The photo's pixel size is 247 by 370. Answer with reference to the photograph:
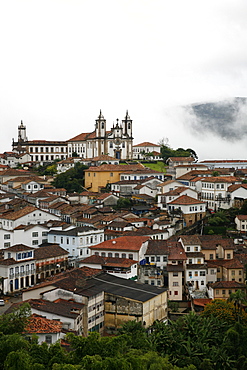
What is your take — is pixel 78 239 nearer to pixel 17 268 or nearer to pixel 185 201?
pixel 17 268

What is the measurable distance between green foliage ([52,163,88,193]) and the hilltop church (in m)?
7.51

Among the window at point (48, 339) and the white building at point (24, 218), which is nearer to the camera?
the window at point (48, 339)

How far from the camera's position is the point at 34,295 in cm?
2639

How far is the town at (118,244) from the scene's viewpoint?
25.7 m

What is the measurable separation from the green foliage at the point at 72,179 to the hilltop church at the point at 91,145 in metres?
7.51

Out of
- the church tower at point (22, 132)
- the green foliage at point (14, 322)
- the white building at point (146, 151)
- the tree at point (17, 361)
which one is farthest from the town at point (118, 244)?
the church tower at point (22, 132)

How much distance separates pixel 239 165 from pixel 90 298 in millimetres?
43964

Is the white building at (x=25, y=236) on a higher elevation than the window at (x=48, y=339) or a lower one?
higher

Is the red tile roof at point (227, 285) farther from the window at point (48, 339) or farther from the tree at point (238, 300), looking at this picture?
the window at point (48, 339)

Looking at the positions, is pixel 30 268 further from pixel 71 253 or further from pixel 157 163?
pixel 157 163

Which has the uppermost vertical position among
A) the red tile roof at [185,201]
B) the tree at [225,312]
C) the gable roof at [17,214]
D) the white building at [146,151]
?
the white building at [146,151]

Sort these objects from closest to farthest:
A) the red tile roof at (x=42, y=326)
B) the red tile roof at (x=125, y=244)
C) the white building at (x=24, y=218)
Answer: the red tile roof at (x=42, y=326) < the red tile roof at (x=125, y=244) < the white building at (x=24, y=218)

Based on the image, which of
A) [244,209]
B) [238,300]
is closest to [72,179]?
[244,209]

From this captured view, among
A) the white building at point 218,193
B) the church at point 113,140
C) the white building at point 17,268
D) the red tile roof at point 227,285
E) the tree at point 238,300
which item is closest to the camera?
the tree at point 238,300
